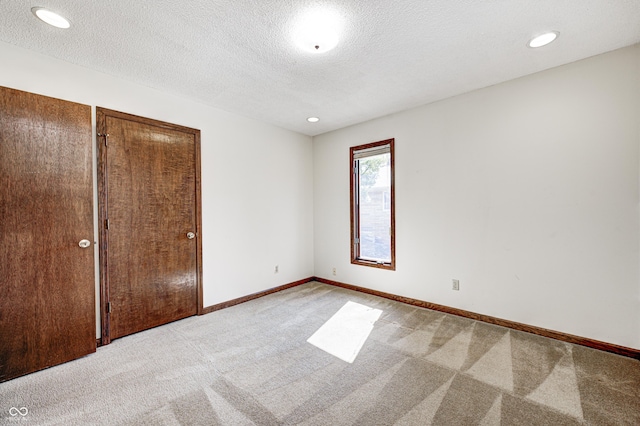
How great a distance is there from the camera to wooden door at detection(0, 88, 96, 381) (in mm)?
2072

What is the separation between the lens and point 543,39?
7.12 feet

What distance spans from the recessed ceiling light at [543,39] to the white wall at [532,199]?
61 centimetres

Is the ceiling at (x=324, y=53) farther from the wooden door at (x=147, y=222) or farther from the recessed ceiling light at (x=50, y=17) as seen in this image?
the wooden door at (x=147, y=222)

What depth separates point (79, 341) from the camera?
7.75 feet

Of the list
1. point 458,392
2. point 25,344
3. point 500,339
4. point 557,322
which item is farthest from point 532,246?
point 25,344

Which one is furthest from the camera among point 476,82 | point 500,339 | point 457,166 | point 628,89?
point 457,166

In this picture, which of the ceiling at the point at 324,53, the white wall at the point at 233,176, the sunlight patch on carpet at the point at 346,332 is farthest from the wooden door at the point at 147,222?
the sunlight patch on carpet at the point at 346,332

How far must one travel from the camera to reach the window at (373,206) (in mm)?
3898

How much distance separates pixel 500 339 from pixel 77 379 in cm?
359

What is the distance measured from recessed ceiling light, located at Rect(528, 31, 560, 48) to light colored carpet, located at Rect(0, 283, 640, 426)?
101 inches

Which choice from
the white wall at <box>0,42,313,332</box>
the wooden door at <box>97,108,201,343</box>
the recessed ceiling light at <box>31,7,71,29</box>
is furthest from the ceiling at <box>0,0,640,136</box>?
the wooden door at <box>97,108,201,343</box>

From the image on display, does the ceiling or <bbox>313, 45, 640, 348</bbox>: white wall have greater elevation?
the ceiling

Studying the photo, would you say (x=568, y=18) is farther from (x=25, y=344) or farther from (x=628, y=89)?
(x=25, y=344)

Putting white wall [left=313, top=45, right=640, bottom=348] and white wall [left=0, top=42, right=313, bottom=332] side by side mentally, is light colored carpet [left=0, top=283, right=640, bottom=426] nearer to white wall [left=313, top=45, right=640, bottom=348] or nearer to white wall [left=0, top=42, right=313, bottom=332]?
white wall [left=313, top=45, right=640, bottom=348]
